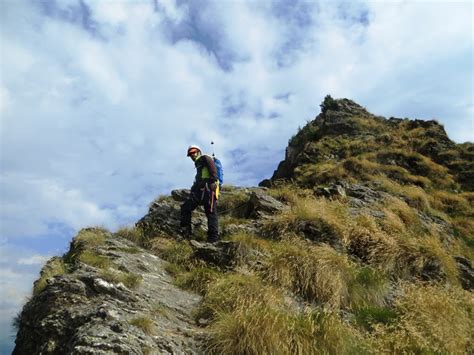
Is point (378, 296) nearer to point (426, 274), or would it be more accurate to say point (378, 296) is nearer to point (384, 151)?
point (426, 274)

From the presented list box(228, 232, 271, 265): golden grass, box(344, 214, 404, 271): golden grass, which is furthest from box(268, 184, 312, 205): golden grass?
box(228, 232, 271, 265): golden grass

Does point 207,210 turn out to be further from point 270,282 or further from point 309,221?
point 270,282

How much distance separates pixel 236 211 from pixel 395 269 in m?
5.40

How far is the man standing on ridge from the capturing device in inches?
476

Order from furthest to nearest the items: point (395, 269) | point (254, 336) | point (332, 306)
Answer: point (395, 269) → point (332, 306) → point (254, 336)

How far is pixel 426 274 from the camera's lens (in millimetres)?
10906

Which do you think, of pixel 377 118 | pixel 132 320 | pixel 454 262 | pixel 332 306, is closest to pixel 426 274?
pixel 454 262

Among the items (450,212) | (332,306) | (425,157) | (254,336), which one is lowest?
(254,336)

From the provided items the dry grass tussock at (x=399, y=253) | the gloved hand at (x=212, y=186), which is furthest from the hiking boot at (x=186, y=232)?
the dry grass tussock at (x=399, y=253)

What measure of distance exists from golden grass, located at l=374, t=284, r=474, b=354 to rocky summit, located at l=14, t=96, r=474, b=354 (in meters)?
0.03

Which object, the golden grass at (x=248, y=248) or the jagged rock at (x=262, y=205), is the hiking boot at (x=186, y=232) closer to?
the jagged rock at (x=262, y=205)

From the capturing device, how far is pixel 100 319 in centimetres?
630

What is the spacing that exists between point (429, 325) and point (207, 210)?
5.99 metres

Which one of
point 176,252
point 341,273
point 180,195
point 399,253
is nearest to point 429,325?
point 341,273
